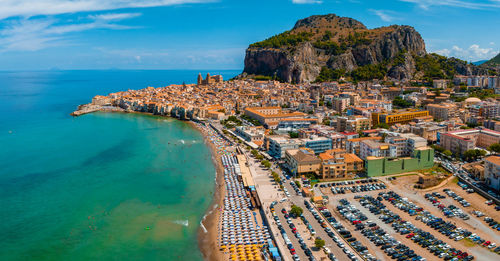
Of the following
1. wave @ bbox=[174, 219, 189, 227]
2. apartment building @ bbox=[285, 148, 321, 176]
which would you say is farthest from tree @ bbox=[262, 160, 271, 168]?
wave @ bbox=[174, 219, 189, 227]

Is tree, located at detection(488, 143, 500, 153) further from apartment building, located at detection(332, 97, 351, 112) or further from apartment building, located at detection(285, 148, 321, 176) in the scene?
apartment building, located at detection(332, 97, 351, 112)

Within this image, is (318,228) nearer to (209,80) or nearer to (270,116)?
(270,116)

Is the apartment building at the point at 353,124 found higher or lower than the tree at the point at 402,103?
lower

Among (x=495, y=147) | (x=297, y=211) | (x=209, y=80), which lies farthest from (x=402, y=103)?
(x=209, y=80)

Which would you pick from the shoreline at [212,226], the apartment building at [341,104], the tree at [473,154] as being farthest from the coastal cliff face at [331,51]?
the shoreline at [212,226]

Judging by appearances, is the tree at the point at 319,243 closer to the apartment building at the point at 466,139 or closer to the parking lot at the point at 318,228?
the parking lot at the point at 318,228

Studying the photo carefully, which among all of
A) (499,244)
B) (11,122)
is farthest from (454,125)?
(11,122)
